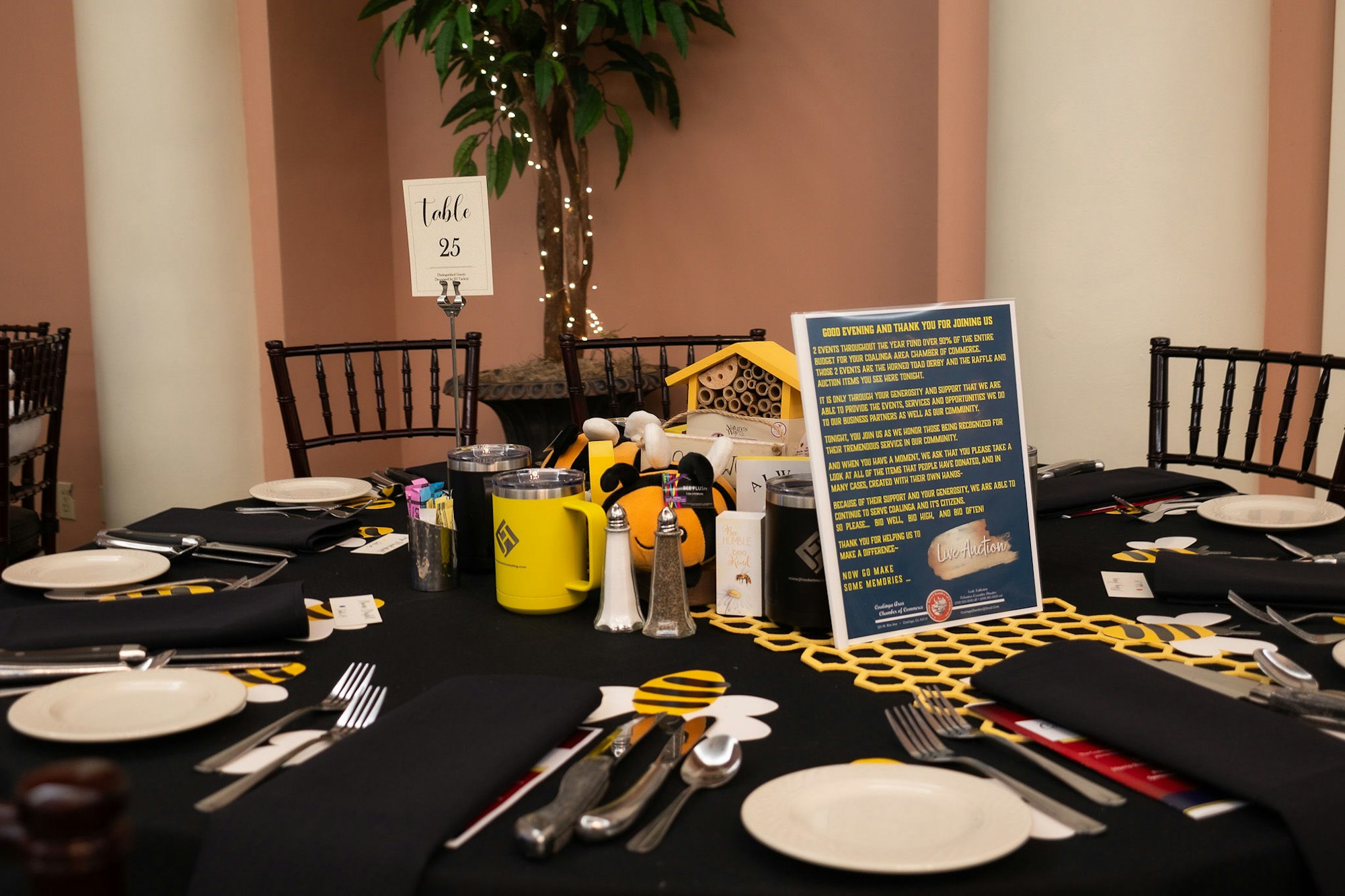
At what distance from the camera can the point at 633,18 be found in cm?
296

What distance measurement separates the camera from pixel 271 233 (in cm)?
371

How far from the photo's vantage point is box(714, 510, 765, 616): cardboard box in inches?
43.9

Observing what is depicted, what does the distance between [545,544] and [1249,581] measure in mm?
699

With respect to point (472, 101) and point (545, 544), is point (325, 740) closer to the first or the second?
point (545, 544)

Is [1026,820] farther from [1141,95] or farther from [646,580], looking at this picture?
[1141,95]

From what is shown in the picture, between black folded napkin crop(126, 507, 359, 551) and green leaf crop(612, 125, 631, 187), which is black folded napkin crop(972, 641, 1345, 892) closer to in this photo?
black folded napkin crop(126, 507, 359, 551)

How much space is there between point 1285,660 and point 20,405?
8.05ft

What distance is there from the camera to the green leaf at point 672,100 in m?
3.42

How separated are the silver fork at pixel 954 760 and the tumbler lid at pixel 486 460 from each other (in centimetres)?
57

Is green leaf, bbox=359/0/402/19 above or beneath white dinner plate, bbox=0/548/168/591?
above

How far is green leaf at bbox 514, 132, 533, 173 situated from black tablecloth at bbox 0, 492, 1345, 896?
2.13m

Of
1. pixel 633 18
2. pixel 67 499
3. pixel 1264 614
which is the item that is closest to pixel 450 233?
pixel 1264 614

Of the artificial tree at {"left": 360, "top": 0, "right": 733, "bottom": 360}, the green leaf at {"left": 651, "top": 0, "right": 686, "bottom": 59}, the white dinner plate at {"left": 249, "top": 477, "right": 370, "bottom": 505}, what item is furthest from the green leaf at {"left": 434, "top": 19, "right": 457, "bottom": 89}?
the white dinner plate at {"left": 249, "top": 477, "right": 370, "bottom": 505}

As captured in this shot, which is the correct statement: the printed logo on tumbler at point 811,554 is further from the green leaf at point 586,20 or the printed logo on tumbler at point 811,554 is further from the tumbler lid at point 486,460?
the green leaf at point 586,20
